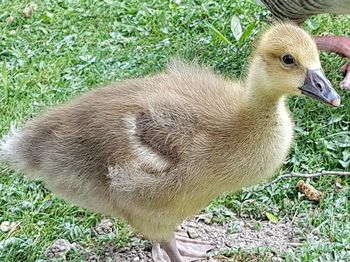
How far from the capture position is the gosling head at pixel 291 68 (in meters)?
2.43

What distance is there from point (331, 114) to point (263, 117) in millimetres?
1230

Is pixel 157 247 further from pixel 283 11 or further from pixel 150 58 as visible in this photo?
pixel 283 11

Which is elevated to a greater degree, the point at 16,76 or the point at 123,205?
the point at 123,205

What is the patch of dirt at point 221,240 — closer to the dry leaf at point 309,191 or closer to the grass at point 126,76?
the grass at point 126,76

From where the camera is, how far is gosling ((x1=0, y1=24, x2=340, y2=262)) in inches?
97.3

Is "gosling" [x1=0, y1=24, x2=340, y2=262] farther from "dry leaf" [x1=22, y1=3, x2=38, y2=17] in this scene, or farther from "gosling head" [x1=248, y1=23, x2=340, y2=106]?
"dry leaf" [x1=22, y1=3, x2=38, y2=17]

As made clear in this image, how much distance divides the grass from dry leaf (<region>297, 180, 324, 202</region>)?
0.03m

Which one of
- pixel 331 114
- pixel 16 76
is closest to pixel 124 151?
pixel 331 114

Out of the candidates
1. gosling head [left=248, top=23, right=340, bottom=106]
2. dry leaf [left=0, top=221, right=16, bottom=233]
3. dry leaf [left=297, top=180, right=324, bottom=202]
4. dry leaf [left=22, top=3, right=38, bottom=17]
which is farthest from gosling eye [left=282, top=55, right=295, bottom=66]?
dry leaf [left=22, top=3, right=38, bottom=17]

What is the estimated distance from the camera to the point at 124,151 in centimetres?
257

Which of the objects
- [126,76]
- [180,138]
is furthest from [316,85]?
[126,76]

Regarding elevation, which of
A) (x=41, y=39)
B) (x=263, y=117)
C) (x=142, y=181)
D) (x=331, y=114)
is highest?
(x=263, y=117)

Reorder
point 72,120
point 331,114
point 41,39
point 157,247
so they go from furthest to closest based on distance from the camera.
Result: point 41,39 → point 331,114 → point 157,247 → point 72,120

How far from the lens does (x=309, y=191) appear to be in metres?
3.22
